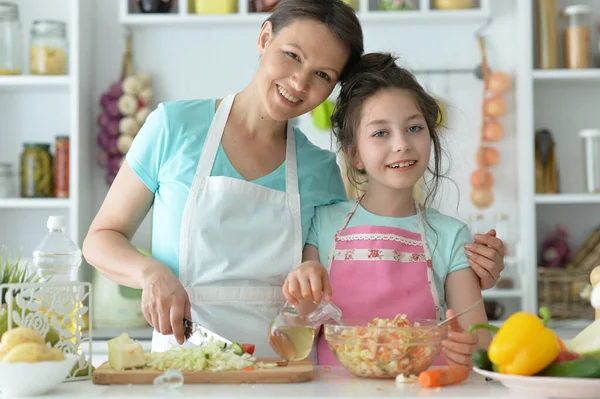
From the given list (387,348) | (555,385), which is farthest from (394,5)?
(555,385)

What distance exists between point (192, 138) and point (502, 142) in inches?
67.9

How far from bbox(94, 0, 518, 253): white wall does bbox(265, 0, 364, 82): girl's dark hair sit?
1.42m

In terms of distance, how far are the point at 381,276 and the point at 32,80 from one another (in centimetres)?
182

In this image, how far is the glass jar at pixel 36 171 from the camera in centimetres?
289

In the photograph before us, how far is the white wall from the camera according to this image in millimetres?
3029

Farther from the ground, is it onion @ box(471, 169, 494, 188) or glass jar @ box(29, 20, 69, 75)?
glass jar @ box(29, 20, 69, 75)

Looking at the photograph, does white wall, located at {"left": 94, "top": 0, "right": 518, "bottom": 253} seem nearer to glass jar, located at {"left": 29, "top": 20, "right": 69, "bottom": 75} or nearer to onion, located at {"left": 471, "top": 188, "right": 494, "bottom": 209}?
onion, located at {"left": 471, "top": 188, "right": 494, "bottom": 209}

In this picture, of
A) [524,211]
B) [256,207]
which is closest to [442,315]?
[256,207]

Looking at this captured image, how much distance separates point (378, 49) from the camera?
9.94ft

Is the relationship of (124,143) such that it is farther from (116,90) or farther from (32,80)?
(32,80)

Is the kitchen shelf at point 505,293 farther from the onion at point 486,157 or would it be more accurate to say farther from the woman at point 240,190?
the woman at point 240,190

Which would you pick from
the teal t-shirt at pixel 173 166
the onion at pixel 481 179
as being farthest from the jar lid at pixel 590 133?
the teal t-shirt at pixel 173 166

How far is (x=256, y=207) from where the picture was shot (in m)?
1.63

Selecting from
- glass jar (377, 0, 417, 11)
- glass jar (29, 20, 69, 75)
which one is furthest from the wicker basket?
glass jar (29, 20, 69, 75)
